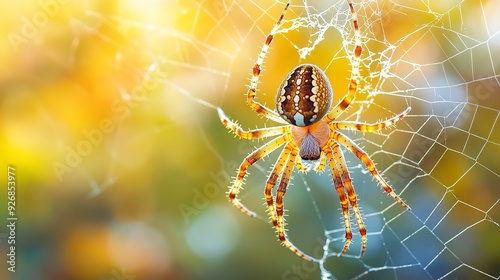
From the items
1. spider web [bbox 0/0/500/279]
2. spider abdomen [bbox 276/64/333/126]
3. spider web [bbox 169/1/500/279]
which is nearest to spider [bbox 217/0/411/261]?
spider abdomen [bbox 276/64/333/126]

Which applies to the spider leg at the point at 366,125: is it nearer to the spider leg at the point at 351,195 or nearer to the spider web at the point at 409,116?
the spider leg at the point at 351,195

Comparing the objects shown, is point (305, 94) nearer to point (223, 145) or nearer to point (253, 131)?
point (253, 131)

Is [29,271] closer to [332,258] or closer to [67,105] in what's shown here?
[67,105]

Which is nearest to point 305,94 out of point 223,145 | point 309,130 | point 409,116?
point 309,130

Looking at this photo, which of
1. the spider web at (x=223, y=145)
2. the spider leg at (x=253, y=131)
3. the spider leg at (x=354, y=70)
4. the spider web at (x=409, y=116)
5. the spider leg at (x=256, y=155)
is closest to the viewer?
the spider leg at (x=354, y=70)

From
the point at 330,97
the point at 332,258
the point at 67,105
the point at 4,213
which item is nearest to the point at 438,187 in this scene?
the point at 332,258

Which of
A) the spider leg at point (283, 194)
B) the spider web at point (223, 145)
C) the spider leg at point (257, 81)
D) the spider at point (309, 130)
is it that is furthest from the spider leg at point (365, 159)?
the spider web at point (223, 145)

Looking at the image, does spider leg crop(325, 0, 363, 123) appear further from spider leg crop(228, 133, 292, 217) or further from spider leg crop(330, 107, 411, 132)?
spider leg crop(228, 133, 292, 217)
